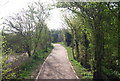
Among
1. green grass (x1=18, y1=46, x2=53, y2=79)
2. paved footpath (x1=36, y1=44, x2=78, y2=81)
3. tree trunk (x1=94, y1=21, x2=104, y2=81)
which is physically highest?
tree trunk (x1=94, y1=21, x2=104, y2=81)

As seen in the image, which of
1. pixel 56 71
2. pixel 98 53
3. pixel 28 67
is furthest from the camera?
pixel 28 67

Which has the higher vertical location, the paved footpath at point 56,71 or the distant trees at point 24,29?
the distant trees at point 24,29

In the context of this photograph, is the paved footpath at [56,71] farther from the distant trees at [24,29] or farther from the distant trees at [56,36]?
the distant trees at [56,36]

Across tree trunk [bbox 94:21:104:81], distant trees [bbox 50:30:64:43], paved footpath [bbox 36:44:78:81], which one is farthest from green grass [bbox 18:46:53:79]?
distant trees [bbox 50:30:64:43]

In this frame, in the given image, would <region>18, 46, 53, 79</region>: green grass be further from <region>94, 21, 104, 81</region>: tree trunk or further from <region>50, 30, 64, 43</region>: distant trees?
<region>50, 30, 64, 43</region>: distant trees

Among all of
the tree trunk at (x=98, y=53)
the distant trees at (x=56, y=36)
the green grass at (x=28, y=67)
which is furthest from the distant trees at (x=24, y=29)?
the distant trees at (x=56, y=36)

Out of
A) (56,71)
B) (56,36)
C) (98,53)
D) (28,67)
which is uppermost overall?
(56,36)

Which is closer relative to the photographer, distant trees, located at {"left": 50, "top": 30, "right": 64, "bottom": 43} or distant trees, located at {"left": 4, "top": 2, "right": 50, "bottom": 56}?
distant trees, located at {"left": 4, "top": 2, "right": 50, "bottom": 56}

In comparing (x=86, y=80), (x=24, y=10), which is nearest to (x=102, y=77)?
(x=86, y=80)

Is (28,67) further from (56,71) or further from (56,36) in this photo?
(56,36)

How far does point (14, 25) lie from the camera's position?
15469 mm

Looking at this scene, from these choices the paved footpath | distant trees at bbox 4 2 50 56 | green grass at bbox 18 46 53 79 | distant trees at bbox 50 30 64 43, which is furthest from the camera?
distant trees at bbox 50 30 64 43

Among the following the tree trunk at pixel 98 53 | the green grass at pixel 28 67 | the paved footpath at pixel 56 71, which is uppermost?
the tree trunk at pixel 98 53

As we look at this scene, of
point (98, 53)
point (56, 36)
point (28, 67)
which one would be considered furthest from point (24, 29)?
point (56, 36)
